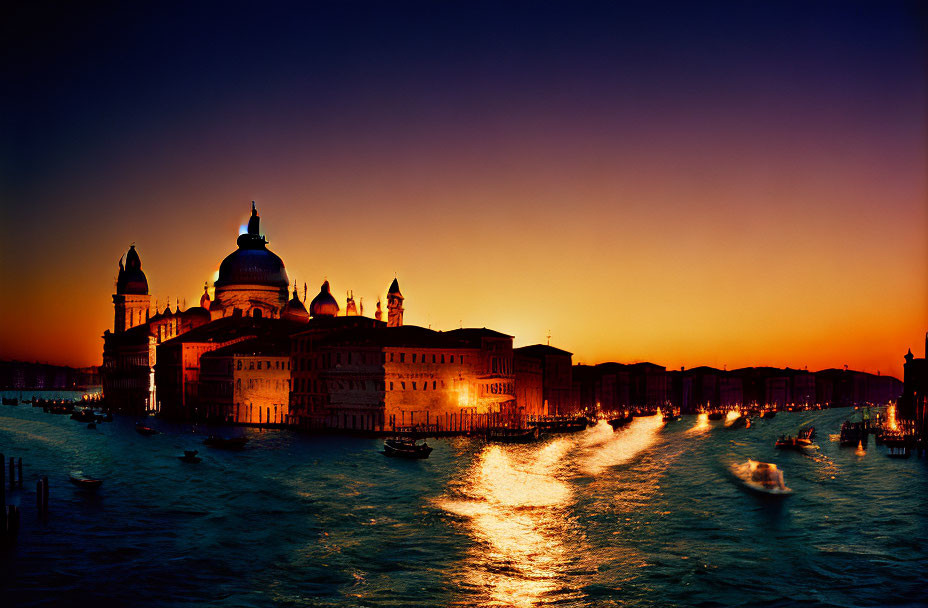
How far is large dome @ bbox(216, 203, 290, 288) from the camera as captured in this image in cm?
10862

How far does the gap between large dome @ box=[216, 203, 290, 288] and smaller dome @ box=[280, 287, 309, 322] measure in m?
3.73

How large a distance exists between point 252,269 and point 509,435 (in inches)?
1957

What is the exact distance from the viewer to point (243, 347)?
84438mm

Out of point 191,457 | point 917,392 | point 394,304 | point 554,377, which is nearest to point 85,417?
point 394,304

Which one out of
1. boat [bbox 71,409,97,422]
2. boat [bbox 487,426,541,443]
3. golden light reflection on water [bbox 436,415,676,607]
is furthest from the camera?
boat [bbox 71,409,97,422]

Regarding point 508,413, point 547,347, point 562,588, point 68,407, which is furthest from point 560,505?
point 68,407

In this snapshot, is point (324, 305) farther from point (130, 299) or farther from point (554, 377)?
point (130, 299)

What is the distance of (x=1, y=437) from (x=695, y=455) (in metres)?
56.3

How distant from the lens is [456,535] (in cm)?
3155

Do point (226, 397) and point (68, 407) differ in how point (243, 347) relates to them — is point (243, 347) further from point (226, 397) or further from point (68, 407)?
point (68, 407)

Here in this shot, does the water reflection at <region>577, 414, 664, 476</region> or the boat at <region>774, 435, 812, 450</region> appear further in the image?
the boat at <region>774, 435, 812, 450</region>

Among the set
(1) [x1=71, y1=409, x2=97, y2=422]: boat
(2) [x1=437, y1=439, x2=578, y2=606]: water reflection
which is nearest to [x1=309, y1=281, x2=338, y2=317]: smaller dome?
(1) [x1=71, y1=409, x2=97, y2=422]: boat

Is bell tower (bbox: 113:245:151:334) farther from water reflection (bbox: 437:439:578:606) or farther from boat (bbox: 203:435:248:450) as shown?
water reflection (bbox: 437:439:578:606)

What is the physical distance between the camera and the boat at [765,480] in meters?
44.7
